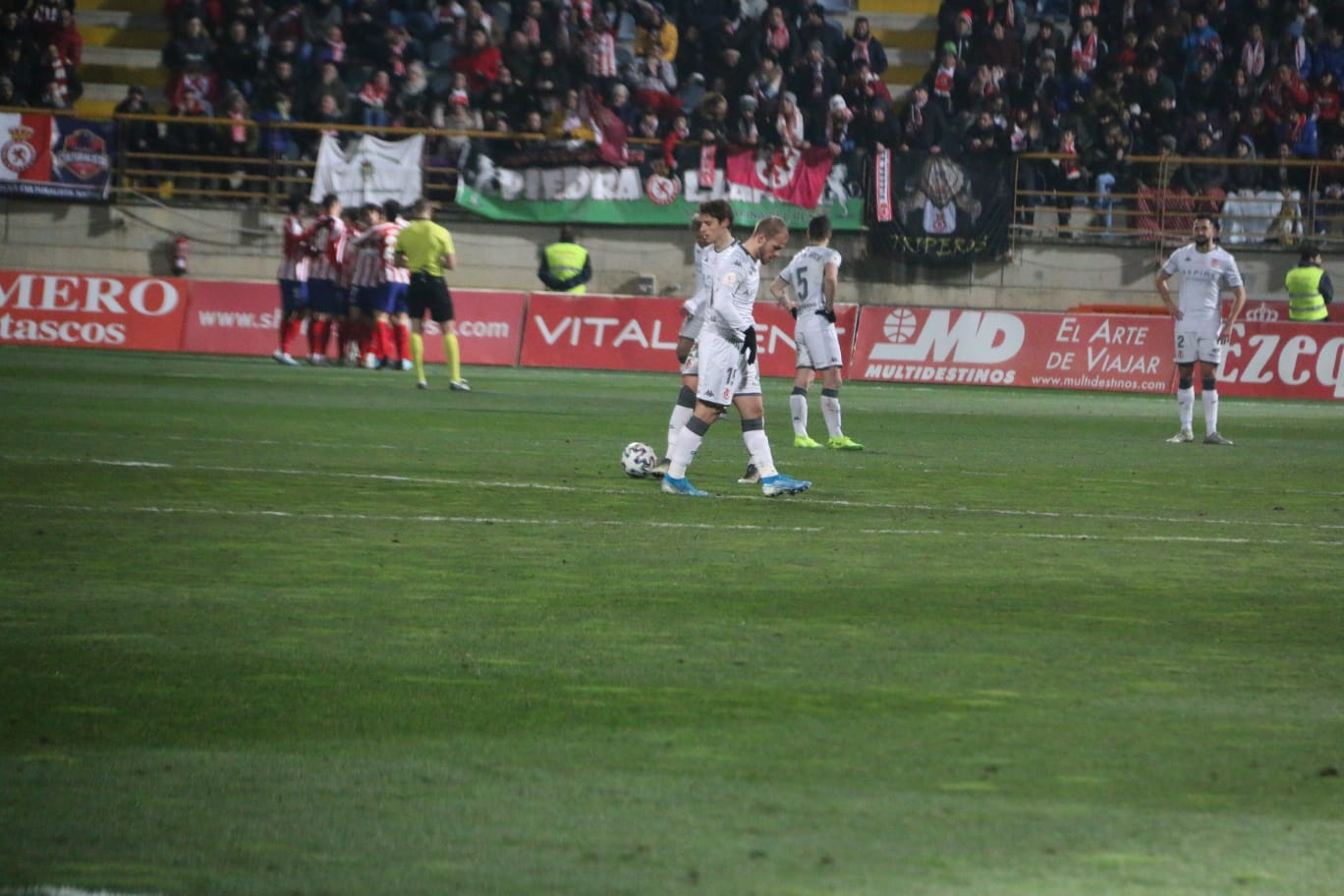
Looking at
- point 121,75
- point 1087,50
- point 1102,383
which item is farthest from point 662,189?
point 121,75

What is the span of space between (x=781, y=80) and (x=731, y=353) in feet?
73.3

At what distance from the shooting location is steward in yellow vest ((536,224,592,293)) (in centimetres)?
3181

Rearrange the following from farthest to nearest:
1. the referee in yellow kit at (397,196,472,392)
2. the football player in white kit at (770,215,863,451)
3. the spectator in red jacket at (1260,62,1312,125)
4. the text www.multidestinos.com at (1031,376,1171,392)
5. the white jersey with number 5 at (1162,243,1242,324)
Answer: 1. the spectator in red jacket at (1260,62,1312,125)
2. the text www.multidestinos.com at (1031,376,1171,392)
3. the referee in yellow kit at (397,196,472,392)
4. the white jersey with number 5 at (1162,243,1242,324)
5. the football player in white kit at (770,215,863,451)

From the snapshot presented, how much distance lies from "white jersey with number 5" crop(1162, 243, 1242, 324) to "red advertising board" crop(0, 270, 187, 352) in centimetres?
1626

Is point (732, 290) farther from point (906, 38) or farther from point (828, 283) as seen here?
point (906, 38)

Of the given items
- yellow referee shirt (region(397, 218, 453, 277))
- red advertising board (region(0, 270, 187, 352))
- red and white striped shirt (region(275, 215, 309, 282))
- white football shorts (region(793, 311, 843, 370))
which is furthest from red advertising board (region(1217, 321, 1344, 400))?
red advertising board (region(0, 270, 187, 352))

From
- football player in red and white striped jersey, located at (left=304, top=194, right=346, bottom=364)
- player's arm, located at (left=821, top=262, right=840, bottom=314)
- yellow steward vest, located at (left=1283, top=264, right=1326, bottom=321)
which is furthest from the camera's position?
yellow steward vest, located at (left=1283, top=264, right=1326, bottom=321)

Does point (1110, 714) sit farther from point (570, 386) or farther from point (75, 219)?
point (75, 219)

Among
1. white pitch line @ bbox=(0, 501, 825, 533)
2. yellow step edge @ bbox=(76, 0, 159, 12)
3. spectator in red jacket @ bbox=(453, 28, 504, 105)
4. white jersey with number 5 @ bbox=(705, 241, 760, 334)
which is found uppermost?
yellow step edge @ bbox=(76, 0, 159, 12)

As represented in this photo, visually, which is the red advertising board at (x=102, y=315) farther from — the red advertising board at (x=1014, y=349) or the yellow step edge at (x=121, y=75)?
the red advertising board at (x=1014, y=349)

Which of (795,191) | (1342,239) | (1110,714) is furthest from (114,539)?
(1342,239)

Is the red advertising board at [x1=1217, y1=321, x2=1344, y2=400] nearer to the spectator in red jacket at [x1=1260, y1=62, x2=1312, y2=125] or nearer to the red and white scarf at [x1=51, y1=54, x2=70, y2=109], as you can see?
the spectator in red jacket at [x1=1260, y1=62, x2=1312, y2=125]

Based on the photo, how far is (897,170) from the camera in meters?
33.2

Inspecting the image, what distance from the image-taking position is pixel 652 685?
6332 millimetres
